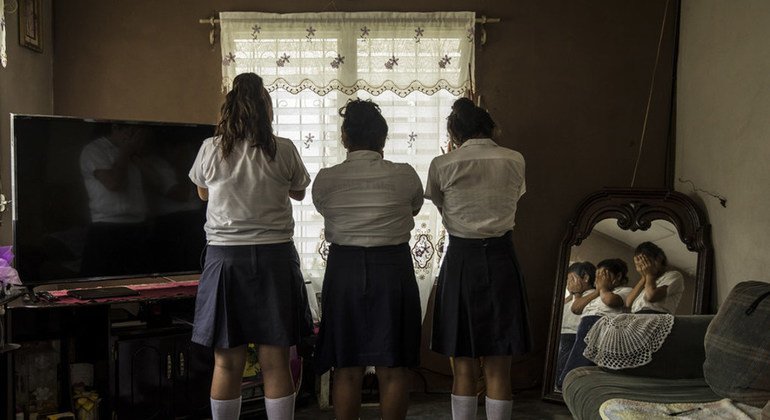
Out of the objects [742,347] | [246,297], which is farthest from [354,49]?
[742,347]

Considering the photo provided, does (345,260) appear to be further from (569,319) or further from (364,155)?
(569,319)

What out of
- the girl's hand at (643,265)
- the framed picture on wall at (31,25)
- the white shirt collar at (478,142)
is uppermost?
the framed picture on wall at (31,25)

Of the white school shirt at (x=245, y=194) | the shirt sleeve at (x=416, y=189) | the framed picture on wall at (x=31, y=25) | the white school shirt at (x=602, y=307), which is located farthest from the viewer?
the white school shirt at (x=602, y=307)

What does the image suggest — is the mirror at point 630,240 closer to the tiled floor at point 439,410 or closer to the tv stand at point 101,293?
the tiled floor at point 439,410

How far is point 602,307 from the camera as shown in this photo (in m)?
3.69

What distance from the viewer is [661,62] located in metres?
4.01

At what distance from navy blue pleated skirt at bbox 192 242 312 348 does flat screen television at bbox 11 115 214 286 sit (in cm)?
66

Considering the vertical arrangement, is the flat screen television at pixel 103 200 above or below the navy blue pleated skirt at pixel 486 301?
above

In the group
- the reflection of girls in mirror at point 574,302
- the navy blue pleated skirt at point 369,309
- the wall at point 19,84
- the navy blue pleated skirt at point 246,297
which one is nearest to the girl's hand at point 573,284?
the reflection of girls in mirror at point 574,302

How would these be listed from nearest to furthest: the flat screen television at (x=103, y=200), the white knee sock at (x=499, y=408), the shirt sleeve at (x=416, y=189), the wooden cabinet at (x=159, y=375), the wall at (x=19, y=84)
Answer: the shirt sleeve at (x=416, y=189), the white knee sock at (x=499, y=408), the flat screen television at (x=103, y=200), the wooden cabinet at (x=159, y=375), the wall at (x=19, y=84)

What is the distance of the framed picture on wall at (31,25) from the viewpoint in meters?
3.52

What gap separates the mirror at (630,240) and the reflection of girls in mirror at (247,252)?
1561 mm

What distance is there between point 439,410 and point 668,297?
1191 mm

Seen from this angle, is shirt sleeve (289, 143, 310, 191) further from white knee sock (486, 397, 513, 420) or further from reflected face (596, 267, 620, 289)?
reflected face (596, 267, 620, 289)
